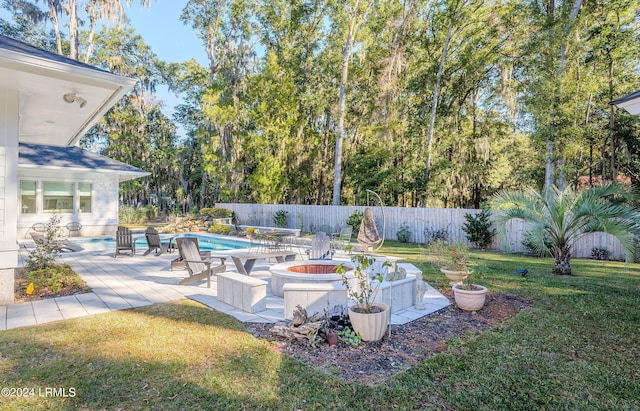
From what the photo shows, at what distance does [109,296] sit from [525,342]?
6.04m

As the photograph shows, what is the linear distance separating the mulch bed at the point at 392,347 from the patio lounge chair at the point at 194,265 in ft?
7.97

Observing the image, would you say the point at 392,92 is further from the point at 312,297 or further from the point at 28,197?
the point at 28,197

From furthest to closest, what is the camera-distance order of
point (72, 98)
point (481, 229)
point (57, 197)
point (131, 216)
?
point (131, 216)
point (57, 197)
point (481, 229)
point (72, 98)

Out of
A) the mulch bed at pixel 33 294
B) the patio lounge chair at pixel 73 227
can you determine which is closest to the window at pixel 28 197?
the patio lounge chair at pixel 73 227

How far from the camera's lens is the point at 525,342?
3.93 meters

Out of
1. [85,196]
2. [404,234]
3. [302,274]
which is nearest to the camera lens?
[302,274]

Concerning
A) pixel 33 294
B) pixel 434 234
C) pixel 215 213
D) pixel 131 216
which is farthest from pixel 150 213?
pixel 33 294

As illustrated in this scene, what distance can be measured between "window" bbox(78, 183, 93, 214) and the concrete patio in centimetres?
821

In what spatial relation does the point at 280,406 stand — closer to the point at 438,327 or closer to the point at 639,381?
the point at 438,327

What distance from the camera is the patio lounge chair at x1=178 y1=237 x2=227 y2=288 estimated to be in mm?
6445

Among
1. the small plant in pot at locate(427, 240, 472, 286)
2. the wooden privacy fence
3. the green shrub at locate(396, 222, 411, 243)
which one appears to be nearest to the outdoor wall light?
the small plant in pot at locate(427, 240, 472, 286)

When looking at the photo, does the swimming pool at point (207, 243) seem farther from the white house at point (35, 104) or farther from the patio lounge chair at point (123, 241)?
the white house at point (35, 104)

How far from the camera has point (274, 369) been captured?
3240mm

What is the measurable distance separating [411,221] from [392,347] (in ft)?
36.5
